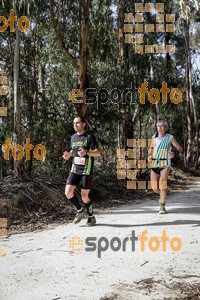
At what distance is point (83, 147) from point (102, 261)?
2072 millimetres

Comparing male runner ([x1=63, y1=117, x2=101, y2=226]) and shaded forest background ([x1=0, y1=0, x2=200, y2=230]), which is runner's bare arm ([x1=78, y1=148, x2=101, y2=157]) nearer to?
male runner ([x1=63, y1=117, x2=101, y2=226])

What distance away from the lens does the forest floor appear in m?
3.36

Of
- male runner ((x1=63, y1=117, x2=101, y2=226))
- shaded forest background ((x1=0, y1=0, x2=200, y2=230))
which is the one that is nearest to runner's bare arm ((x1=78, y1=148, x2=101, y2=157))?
male runner ((x1=63, y1=117, x2=101, y2=226))

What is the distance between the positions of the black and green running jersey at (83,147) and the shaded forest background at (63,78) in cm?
206

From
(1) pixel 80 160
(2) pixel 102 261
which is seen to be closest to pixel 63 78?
(1) pixel 80 160

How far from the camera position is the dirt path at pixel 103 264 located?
3.35 m

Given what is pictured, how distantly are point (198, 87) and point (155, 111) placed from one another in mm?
14187

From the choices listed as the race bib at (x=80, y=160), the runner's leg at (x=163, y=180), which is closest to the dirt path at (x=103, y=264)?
the runner's leg at (x=163, y=180)

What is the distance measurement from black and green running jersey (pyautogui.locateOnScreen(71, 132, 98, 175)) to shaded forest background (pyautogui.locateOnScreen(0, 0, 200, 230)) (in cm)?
206

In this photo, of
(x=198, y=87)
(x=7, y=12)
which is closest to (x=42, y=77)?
(x=7, y=12)

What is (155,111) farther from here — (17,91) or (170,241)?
(170,241)

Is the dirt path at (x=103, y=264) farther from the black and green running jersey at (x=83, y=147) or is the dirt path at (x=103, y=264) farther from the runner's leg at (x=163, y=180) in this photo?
the black and green running jersey at (x=83, y=147)

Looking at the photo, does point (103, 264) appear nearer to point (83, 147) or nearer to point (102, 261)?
point (102, 261)

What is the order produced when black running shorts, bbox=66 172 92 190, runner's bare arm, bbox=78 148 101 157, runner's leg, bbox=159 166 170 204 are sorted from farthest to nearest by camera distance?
runner's leg, bbox=159 166 170 204
black running shorts, bbox=66 172 92 190
runner's bare arm, bbox=78 148 101 157
